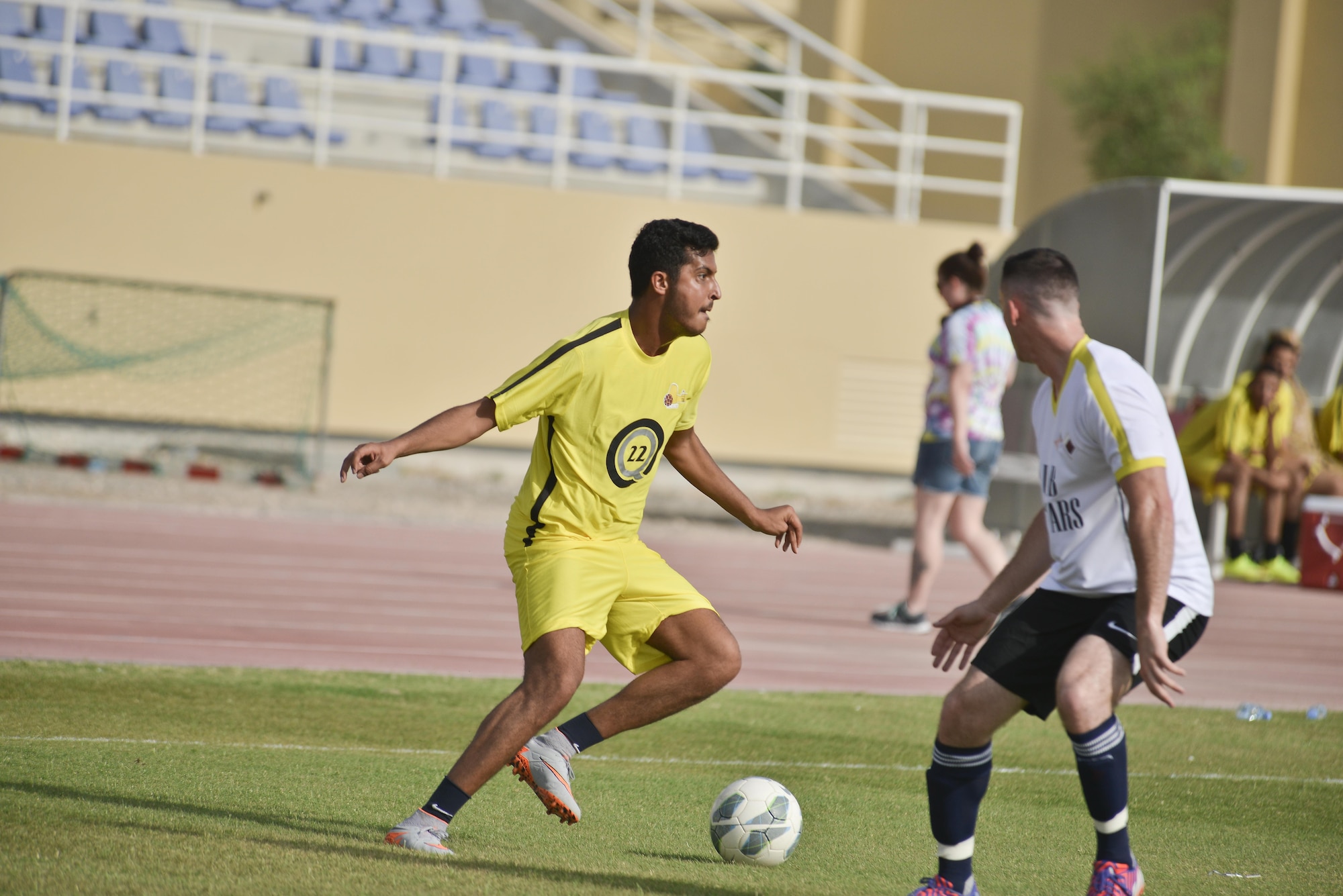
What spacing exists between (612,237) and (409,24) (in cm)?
680

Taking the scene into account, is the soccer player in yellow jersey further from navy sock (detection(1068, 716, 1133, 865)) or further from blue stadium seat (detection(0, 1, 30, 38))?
blue stadium seat (detection(0, 1, 30, 38))

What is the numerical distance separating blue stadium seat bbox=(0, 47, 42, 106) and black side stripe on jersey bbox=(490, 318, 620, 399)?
59.2ft

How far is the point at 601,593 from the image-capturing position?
4395 millimetres

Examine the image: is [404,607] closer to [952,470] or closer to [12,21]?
[952,470]

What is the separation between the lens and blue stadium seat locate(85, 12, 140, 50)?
71.1ft

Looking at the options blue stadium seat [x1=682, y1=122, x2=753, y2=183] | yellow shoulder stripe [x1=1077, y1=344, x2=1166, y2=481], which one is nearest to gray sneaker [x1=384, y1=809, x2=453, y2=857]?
yellow shoulder stripe [x1=1077, y1=344, x2=1166, y2=481]

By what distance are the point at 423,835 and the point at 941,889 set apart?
1.44 meters

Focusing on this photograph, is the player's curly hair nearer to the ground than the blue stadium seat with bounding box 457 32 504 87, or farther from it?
nearer to the ground

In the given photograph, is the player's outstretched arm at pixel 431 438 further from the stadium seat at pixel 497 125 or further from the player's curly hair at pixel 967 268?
the stadium seat at pixel 497 125

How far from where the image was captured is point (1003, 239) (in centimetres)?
1989

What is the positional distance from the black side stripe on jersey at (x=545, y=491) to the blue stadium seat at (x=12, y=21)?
1982cm

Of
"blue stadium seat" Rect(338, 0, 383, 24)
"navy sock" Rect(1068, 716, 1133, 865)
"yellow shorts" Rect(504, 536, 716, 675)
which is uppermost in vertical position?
"blue stadium seat" Rect(338, 0, 383, 24)

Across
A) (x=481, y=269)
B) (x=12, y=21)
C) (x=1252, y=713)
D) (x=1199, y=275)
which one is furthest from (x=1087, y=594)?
(x=12, y=21)

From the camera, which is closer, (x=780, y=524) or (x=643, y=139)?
(x=780, y=524)
